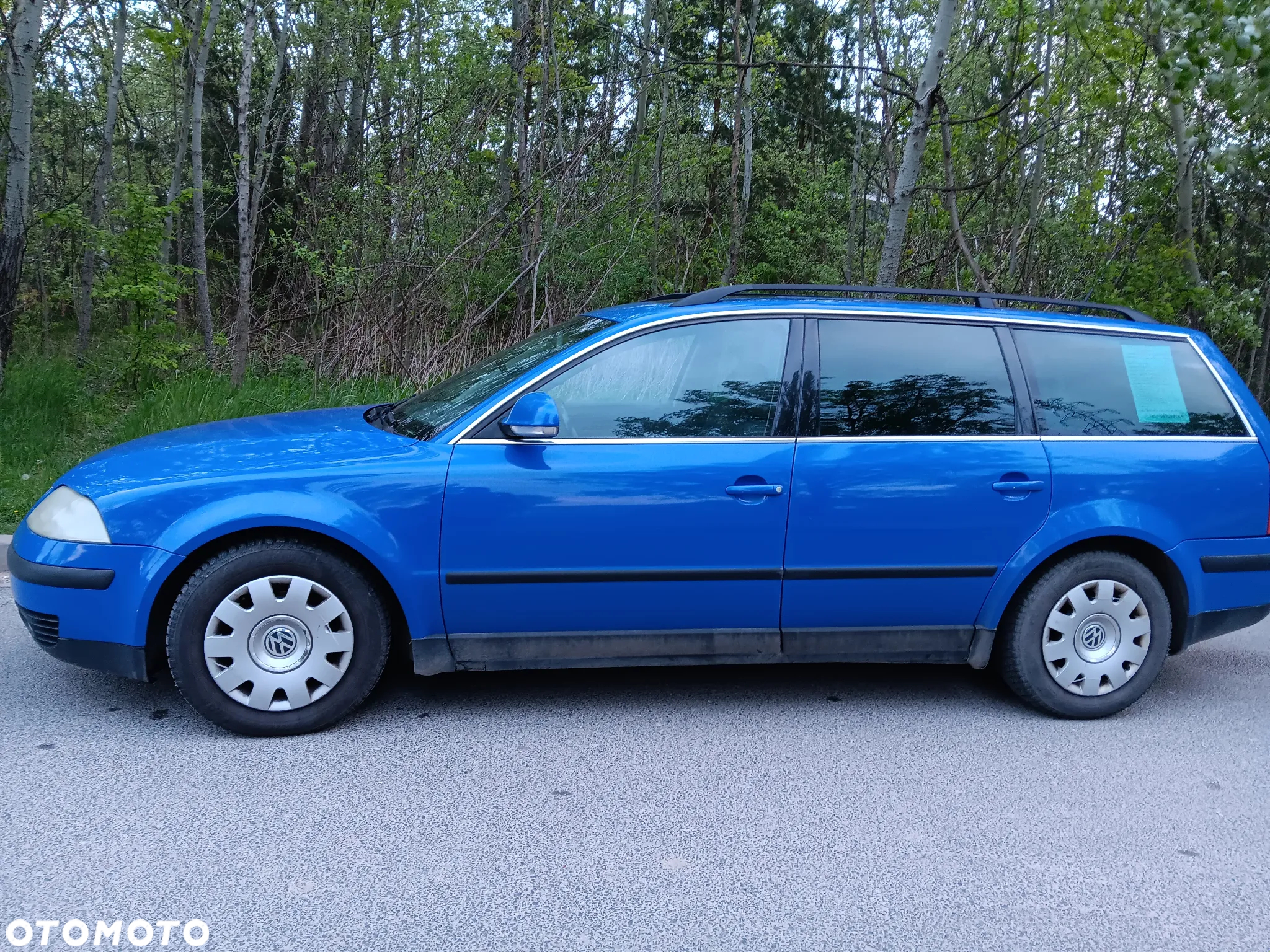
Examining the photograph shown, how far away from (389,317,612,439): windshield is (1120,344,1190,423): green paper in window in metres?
2.20

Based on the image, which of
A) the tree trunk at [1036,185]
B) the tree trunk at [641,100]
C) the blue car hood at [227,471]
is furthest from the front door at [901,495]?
the tree trunk at [641,100]

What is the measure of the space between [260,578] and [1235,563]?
380cm

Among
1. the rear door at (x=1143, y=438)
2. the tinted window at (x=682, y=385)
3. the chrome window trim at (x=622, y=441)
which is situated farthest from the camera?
the rear door at (x=1143, y=438)

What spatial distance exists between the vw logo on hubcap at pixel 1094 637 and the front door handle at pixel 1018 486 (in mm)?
633

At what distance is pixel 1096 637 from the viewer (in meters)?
4.14

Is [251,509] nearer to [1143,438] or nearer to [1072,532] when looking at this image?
[1072,532]

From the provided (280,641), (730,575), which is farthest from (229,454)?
(730,575)

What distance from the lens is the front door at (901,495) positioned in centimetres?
386

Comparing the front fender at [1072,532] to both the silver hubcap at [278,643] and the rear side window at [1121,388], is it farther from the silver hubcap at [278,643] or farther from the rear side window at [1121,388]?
the silver hubcap at [278,643]

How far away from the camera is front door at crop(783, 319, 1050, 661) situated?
152 inches

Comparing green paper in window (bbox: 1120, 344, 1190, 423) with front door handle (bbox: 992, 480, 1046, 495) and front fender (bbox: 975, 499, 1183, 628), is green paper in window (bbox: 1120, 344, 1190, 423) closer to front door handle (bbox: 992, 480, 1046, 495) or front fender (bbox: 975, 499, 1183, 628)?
front fender (bbox: 975, 499, 1183, 628)

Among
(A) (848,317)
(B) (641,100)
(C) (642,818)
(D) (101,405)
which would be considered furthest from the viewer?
(B) (641,100)

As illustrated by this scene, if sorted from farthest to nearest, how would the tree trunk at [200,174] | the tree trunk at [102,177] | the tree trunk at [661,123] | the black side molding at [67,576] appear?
the tree trunk at [661,123]
the tree trunk at [102,177]
the tree trunk at [200,174]
the black side molding at [67,576]

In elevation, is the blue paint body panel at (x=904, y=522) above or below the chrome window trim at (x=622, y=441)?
below
